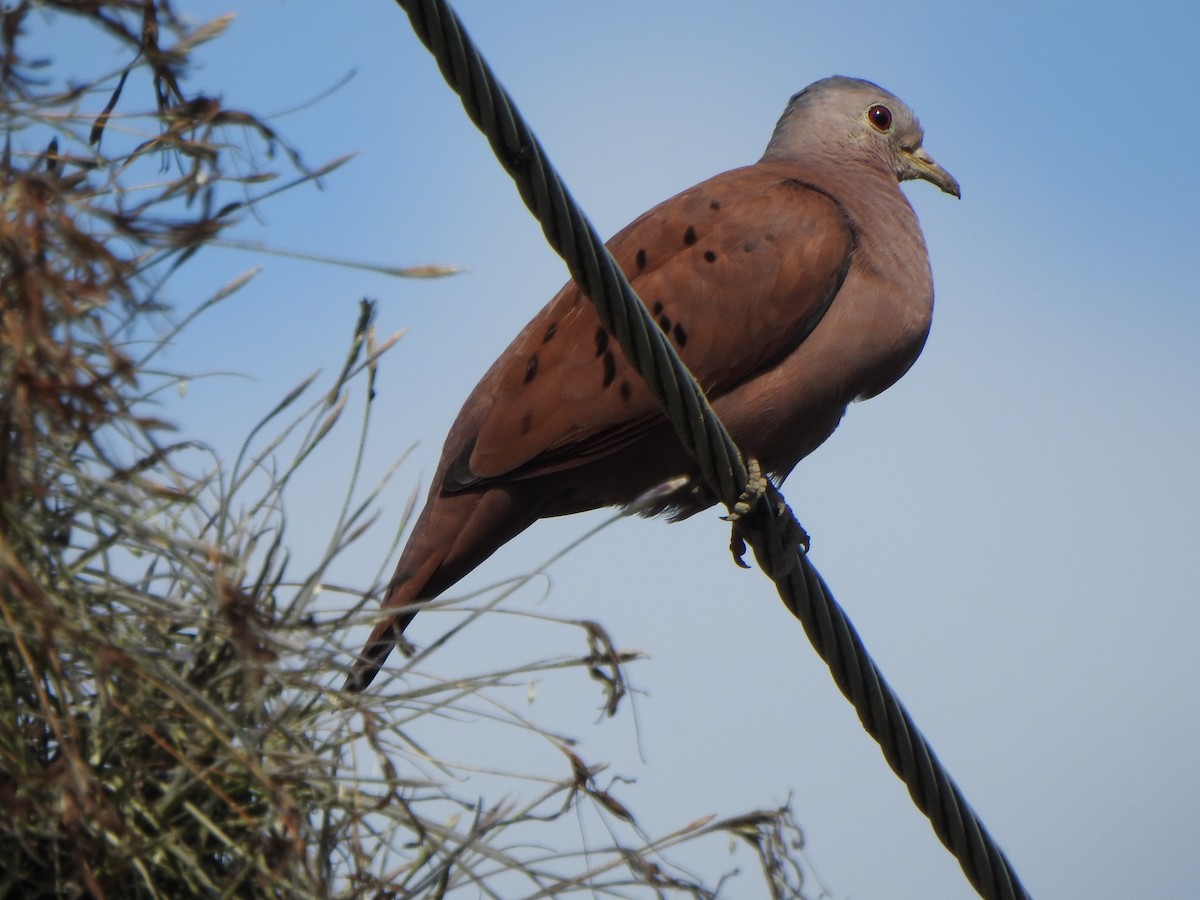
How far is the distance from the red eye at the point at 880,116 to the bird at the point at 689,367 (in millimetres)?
1082

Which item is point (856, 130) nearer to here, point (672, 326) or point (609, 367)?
point (672, 326)

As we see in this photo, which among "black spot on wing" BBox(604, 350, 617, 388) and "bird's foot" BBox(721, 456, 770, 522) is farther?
"black spot on wing" BBox(604, 350, 617, 388)

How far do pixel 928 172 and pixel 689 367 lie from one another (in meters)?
1.89

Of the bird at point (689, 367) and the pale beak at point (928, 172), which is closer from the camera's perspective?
the bird at point (689, 367)

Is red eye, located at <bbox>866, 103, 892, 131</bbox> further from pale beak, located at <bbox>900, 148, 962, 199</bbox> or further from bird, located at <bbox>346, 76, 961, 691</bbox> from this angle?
bird, located at <bbox>346, 76, 961, 691</bbox>

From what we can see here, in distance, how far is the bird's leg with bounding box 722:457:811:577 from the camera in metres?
3.10

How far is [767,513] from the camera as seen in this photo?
336 centimetres

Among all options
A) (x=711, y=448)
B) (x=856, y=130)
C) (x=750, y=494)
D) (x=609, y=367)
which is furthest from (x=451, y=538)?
(x=856, y=130)

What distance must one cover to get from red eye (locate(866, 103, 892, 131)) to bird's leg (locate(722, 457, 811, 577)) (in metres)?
1.92

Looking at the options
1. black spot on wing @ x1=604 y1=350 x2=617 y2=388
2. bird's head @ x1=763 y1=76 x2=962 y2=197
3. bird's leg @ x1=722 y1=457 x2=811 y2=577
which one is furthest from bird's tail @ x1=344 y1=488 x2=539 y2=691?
bird's head @ x1=763 y1=76 x2=962 y2=197

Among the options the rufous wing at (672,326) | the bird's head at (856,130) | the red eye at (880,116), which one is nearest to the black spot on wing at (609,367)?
the rufous wing at (672,326)

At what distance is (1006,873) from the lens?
2898mm

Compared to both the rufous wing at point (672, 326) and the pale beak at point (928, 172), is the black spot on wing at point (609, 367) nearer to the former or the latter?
the rufous wing at point (672, 326)

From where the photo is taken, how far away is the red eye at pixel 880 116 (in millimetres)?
5219
